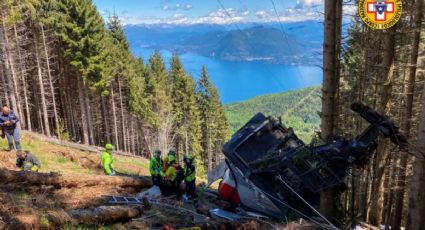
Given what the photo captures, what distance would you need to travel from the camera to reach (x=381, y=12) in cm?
1154

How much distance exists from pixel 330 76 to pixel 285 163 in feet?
7.48

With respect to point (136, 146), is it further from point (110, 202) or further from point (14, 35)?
point (110, 202)

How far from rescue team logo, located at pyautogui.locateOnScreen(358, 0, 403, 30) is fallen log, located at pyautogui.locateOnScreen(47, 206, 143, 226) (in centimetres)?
913

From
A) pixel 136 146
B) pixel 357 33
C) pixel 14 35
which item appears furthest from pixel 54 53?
pixel 357 33

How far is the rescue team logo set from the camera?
37.3 feet

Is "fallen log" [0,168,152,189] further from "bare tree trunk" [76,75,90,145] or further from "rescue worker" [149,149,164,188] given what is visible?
"bare tree trunk" [76,75,90,145]

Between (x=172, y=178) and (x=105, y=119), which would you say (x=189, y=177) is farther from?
(x=105, y=119)

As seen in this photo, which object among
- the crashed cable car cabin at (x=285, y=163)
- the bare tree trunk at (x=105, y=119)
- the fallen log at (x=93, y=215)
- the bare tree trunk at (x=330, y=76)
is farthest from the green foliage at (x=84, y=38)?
the bare tree trunk at (x=330, y=76)

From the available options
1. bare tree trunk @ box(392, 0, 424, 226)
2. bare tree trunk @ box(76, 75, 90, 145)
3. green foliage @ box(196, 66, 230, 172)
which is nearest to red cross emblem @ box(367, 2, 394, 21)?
bare tree trunk @ box(392, 0, 424, 226)

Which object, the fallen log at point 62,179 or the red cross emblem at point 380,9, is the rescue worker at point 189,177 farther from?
the red cross emblem at point 380,9

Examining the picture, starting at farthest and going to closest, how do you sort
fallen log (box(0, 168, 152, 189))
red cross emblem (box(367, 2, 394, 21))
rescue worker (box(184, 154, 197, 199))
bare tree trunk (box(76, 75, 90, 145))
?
bare tree trunk (box(76, 75, 90, 145)), rescue worker (box(184, 154, 197, 199)), red cross emblem (box(367, 2, 394, 21)), fallen log (box(0, 168, 152, 189))

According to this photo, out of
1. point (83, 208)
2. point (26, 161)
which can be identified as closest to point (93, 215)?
point (83, 208)

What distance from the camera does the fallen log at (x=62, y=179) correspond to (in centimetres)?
957

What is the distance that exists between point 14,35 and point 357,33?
30.8 metres
